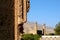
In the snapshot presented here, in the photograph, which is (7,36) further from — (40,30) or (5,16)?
(40,30)

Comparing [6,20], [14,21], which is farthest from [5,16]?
[14,21]

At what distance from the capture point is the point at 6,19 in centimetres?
423

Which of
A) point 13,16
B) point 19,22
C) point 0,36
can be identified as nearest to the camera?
point 0,36

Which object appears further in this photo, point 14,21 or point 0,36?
point 14,21

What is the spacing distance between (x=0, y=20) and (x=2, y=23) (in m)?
0.07

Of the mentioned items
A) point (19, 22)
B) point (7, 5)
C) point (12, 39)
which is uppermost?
point (7, 5)

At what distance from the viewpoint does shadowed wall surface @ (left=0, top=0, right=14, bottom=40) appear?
4.18 metres

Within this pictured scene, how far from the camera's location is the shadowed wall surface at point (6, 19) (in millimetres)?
4184

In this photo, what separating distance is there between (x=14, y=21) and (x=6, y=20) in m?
0.34

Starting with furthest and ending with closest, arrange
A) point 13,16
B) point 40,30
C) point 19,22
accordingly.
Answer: point 40,30
point 19,22
point 13,16

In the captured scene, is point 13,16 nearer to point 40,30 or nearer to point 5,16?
point 5,16

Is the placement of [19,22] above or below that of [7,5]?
below

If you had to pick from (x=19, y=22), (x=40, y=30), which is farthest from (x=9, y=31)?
(x=40, y=30)

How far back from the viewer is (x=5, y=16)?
4.20 metres
